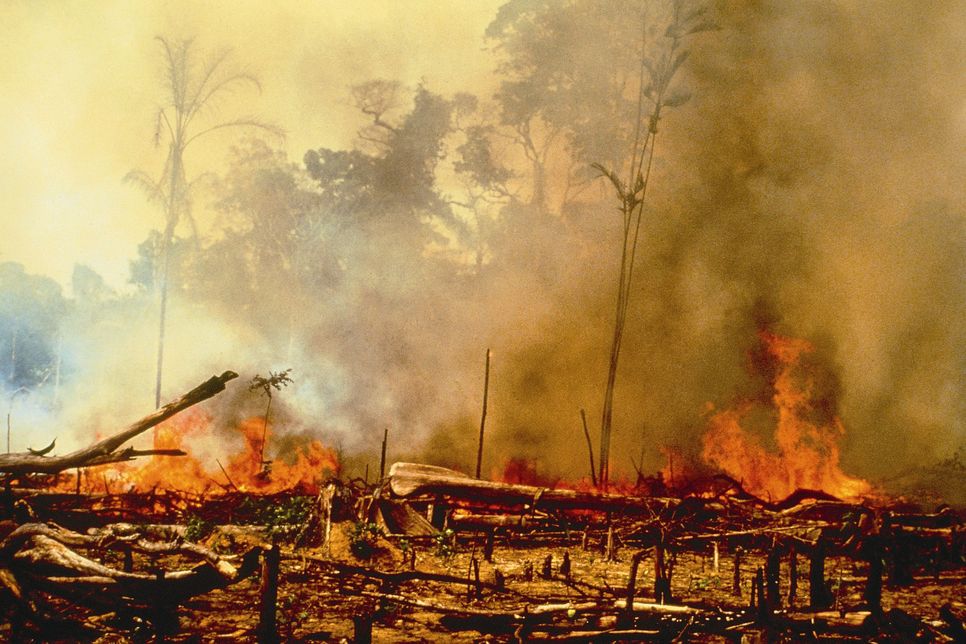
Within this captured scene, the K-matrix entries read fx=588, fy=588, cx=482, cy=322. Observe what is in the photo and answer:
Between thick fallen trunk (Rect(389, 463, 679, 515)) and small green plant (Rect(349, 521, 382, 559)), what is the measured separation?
109cm

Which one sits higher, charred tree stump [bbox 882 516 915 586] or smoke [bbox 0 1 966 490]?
smoke [bbox 0 1 966 490]

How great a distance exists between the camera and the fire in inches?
773

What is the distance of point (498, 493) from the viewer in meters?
11.3

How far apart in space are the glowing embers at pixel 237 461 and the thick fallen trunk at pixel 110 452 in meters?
9.98

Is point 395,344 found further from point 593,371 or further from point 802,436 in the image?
point 802,436

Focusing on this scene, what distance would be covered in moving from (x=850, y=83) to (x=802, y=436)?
1396 centimetres

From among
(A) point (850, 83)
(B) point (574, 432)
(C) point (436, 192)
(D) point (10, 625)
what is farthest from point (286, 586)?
(A) point (850, 83)

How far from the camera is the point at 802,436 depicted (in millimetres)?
20422

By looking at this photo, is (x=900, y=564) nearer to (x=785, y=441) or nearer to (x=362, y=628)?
(x=362, y=628)

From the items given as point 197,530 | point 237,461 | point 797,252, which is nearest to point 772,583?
point 197,530

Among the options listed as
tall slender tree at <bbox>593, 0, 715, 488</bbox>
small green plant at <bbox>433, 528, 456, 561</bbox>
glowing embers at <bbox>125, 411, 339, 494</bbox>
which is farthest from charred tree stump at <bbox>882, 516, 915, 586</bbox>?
glowing embers at <bbox>125, 411, 339, 494</bbox>

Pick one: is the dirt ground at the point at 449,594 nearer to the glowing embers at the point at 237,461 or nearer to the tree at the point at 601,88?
the glowing embers at the point at 237,461

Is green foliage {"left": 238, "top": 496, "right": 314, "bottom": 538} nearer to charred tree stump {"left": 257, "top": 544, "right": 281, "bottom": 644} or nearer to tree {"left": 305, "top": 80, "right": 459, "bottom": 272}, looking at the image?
charred tree stump {"left": 257, "top": 544, "right": 281, "bottom": 644}

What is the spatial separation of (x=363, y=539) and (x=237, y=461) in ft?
38.3
